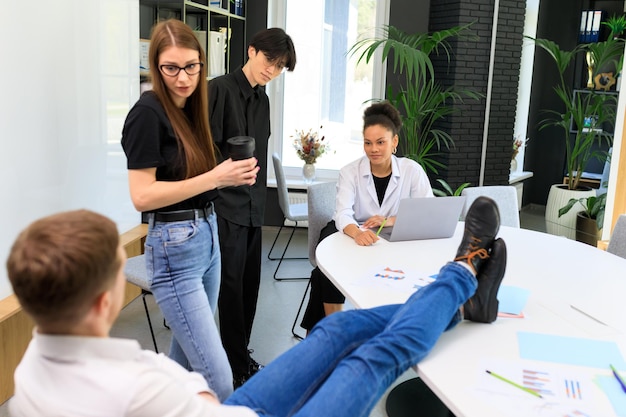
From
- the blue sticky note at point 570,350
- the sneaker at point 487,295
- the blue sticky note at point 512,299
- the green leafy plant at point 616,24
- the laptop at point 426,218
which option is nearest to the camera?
the blue sticky note at point 570,350

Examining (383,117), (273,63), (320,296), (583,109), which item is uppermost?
(273,63)

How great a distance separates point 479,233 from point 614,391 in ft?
1.96

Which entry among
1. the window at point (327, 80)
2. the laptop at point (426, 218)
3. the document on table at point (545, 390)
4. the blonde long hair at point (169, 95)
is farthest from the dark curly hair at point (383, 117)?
the window at point (327, 80)

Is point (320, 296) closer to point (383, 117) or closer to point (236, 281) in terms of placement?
point (236, 281)

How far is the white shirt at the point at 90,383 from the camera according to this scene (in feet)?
3.25

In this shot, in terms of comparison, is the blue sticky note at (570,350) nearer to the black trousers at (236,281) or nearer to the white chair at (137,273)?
the black trousers at (236,281)

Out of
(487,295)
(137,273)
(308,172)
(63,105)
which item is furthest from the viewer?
(308,172)

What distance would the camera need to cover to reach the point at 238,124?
2.51 m

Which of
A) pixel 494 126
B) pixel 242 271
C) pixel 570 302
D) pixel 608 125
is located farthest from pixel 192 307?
pixel 494 126

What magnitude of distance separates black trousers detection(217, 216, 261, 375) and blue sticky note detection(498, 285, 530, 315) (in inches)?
44.1

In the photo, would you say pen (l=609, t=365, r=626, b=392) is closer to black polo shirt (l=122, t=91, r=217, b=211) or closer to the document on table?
the document on table

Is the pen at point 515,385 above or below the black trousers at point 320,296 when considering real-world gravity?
above

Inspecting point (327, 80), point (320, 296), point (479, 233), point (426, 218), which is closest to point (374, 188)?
point (426, 218)

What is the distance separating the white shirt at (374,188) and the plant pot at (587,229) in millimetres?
2049
